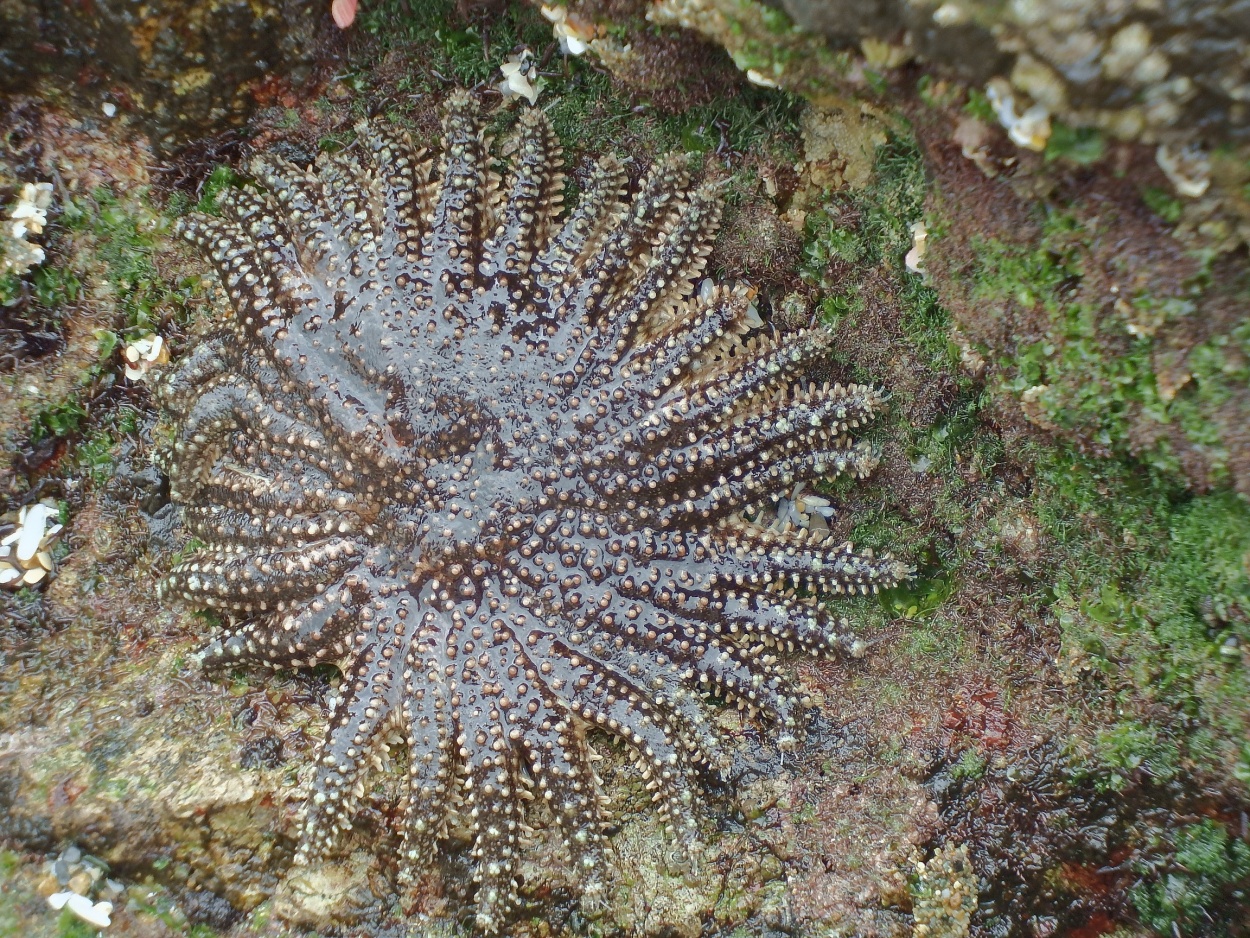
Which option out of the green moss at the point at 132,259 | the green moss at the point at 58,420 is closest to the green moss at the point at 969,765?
the green moss at the point at 132,259

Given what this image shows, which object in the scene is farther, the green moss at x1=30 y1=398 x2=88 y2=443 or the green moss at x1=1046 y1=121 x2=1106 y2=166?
the green moss at x1=30 y1=398 x2=88 y2=443

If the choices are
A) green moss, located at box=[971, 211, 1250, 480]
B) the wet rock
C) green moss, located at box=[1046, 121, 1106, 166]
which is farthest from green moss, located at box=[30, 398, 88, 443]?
green moss, located at box=[1046, 121, 1106, 166]

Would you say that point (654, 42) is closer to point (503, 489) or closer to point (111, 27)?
point (503, 489)

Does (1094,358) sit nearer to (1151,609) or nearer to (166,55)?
(1151,609)

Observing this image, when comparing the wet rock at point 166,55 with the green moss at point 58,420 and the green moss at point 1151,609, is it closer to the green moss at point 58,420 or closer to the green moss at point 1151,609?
the green moss at point 58,420

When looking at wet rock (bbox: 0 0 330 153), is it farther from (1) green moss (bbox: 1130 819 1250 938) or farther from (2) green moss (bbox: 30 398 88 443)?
(1) green moss (bbox: 1130 819 1250 938)

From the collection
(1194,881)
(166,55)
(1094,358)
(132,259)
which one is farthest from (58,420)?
(1194,881)

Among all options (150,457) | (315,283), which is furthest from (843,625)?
(150,457)
